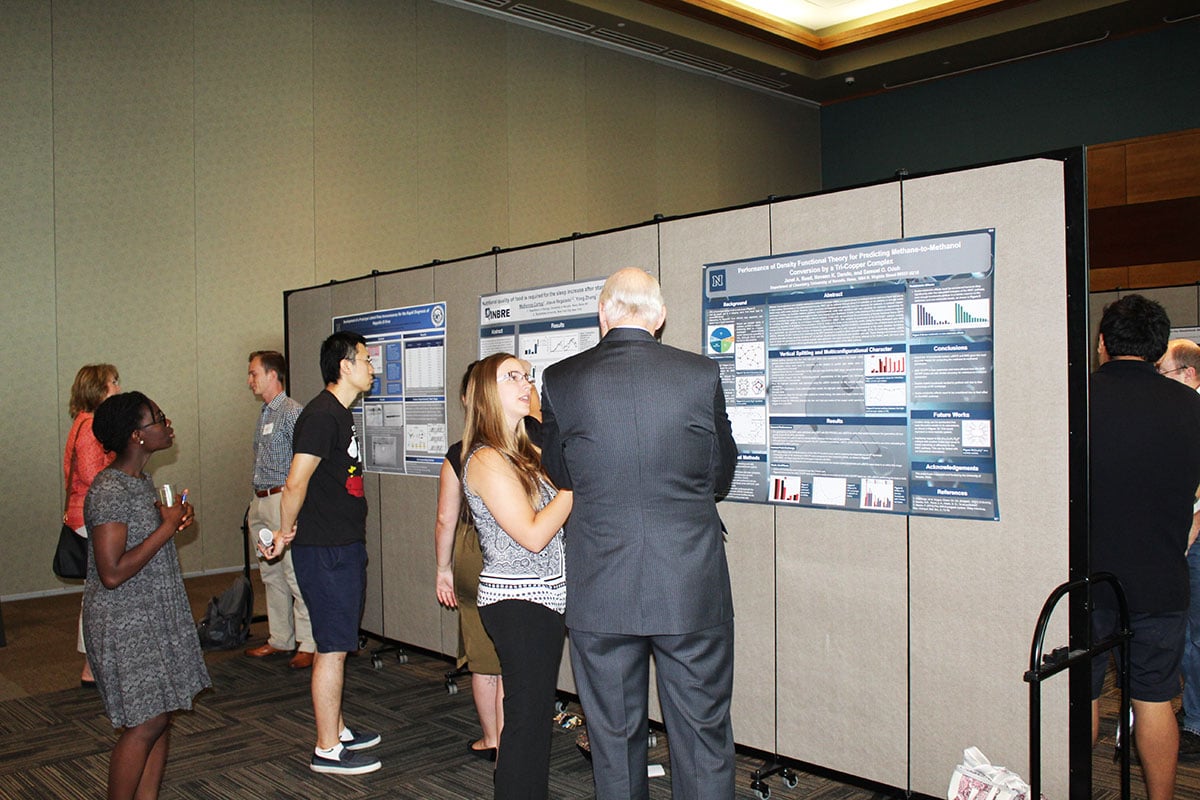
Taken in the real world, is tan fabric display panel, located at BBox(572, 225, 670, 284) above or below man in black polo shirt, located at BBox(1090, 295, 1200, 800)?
above

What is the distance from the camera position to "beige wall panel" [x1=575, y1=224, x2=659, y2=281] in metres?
3.77

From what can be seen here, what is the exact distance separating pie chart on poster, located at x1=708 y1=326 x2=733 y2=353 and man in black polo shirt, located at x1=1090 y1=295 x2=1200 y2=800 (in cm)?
123

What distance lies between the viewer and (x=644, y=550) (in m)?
2.17

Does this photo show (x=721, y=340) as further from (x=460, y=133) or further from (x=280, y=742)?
(x=460, y=133)

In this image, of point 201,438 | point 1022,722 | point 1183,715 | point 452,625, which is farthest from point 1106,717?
point 201,438

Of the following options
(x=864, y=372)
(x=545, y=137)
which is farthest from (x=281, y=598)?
(x=545, y=137)

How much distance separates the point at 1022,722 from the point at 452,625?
284 cm

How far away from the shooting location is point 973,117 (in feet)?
36.4

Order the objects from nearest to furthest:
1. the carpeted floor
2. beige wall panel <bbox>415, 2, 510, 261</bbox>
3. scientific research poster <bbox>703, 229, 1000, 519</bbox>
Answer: scientific research poster <bbox>703, 229, 1000, 519</bbox>
the carpeted floor
beige wall panel <bbox>415, 2, 510, 261</bbox>

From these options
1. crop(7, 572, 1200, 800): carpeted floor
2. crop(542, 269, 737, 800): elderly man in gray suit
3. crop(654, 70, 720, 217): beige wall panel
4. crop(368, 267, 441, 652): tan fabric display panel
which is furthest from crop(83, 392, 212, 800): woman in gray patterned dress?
crop(654, 70, 720, 217): beige wall panel

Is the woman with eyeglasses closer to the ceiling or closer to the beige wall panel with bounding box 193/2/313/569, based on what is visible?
the beige wall panel with bounding box 193/2/313/569

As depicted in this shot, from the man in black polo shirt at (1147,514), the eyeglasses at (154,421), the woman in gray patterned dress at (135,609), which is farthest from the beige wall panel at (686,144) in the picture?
the woman in gray patterned dress at (135,609)

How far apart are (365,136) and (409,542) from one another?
462cm

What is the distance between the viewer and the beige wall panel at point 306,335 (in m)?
5.69
